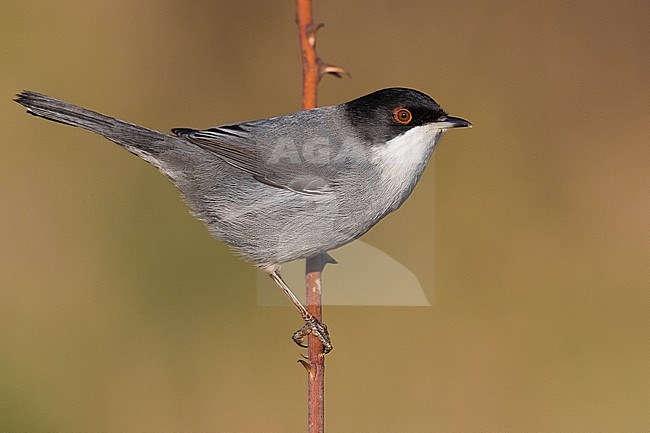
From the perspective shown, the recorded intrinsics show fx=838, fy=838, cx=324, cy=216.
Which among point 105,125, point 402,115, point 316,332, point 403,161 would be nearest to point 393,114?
point 402,115

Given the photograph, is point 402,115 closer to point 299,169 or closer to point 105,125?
point 299,169

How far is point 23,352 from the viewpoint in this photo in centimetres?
357

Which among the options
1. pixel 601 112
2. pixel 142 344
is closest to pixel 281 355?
pixel 142 344

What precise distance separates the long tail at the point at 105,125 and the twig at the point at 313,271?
524 millimetres

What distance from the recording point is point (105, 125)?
8.73ft

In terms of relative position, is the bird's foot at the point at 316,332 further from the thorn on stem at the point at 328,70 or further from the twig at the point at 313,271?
the thorn on stem at the point at 328,70

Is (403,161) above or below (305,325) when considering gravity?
above

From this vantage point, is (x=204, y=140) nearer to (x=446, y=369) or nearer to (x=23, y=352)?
(x=23, y=352)

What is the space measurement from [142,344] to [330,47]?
2.00m

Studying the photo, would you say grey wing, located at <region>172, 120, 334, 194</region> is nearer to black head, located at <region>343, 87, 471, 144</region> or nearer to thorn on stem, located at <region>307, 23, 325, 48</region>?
black head, located at <region>343, 87, 471, 144</region>

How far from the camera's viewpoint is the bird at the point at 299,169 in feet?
8.85

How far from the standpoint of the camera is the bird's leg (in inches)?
109

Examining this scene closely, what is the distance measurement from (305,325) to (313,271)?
7.7 inches

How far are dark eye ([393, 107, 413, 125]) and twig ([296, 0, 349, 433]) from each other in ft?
0.75
